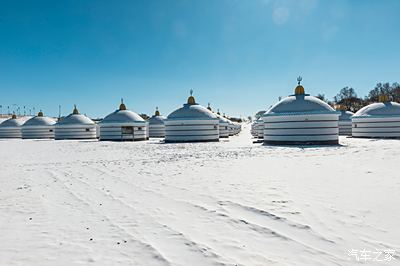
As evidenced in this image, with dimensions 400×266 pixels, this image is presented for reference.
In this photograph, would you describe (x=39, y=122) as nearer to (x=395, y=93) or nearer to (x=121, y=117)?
(x=121, y=117)

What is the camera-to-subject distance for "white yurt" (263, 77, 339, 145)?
23.8m

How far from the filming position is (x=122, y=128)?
1423 inches

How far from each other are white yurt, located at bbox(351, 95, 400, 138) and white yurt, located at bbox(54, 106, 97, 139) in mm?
33976

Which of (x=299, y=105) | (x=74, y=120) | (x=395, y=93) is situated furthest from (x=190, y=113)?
(x=395, y=93)

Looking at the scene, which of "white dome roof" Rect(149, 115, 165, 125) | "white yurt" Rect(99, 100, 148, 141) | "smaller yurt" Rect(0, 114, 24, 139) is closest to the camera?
"white yurt" Rect(99, 100, 148, 141)

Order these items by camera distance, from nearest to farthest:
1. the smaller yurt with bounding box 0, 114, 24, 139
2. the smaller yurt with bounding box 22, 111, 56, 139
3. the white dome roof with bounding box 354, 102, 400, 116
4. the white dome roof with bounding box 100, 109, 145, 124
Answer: the white dome roof with bounding box 354, 102, 400, 116, the white dome roof with bounding box 100, 109, 145, 124, the smaller yurt with bounding box 22, 111, 56, 139, the smaller yurt with bounding box 0, 114, 24, 139

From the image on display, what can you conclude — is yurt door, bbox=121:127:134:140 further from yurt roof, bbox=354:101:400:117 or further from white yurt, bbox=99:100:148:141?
yurt roof, bbox=354:101:400:117

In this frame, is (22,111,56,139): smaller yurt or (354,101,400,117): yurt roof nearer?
(354,101,400,117): yurt roof

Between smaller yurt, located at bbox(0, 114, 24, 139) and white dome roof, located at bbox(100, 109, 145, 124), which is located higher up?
white dome roof, located at bbox(100, 109, 145, 124)

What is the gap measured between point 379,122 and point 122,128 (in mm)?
27682

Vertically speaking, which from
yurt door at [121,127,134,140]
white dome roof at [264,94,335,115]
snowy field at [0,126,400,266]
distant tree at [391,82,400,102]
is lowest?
snowy field at [0,126,400,266]

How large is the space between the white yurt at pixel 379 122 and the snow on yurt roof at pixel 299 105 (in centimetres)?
925

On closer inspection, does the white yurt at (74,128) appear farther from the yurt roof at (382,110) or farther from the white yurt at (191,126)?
the yurt roof at (382,110)

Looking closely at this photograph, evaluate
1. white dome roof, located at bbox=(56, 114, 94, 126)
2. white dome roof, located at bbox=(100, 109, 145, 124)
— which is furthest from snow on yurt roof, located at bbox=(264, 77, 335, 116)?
white dome roof, located at bbox=(56, 114, 94, 126)
